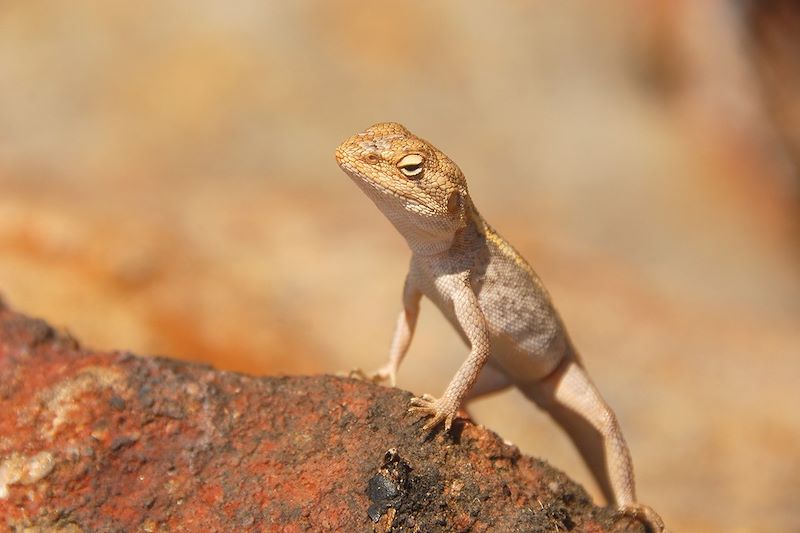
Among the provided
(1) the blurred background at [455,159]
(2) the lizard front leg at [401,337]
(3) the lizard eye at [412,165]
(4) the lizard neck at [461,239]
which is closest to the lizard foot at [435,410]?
(4) the lizard neck at [461,239]

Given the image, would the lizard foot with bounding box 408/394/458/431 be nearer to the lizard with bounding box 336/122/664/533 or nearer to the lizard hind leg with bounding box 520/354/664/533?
the lizard with bounding box 336/122/664/533

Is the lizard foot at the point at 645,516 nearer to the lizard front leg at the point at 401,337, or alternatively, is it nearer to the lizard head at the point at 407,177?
the lizard front leg at the point at 401,337

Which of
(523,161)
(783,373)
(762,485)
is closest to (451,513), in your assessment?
(762,485)

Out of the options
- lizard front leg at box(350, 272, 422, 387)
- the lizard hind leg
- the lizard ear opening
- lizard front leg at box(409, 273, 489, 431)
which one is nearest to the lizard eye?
the lizard ear opening

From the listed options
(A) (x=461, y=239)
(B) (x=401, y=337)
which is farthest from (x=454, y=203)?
(B) (x=401, y=337)

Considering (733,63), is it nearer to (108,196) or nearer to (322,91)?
(322,91)
